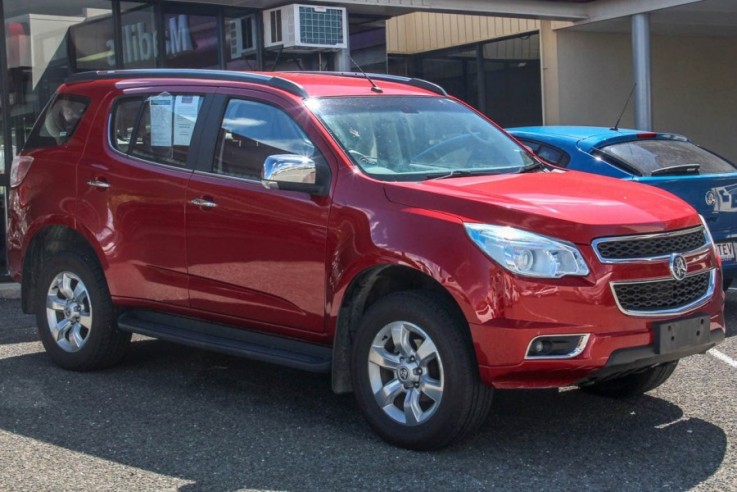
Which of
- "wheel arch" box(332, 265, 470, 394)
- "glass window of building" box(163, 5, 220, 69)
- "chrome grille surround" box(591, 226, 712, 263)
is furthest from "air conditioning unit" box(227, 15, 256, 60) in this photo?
"chrome grille surround" box(591, 226, 712, 263)

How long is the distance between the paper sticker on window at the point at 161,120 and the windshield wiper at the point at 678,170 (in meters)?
3.62

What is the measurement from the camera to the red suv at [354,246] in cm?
484

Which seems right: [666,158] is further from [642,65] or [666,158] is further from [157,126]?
[642,65]

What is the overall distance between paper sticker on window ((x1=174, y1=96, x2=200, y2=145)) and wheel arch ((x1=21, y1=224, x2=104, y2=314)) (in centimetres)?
116

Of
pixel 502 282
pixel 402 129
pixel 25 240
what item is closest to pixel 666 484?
pixel 502 282

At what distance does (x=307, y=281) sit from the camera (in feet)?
18.2

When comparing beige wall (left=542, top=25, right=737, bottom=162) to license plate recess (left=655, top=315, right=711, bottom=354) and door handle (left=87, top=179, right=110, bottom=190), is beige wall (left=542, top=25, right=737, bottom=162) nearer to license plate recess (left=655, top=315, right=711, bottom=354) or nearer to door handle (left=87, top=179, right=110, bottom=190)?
door handle (left=87, top=179, right=110, bottom=190)

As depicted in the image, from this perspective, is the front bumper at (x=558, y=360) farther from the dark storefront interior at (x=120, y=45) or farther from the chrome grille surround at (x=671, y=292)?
the dark storefront interior at (x=120, y=45)

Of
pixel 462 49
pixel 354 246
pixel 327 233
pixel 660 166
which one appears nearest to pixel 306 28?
pixel 660 166

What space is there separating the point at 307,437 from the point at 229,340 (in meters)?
0.93

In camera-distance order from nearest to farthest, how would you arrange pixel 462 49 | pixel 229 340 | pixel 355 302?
pixel 355 302 → pixel 229 340 → pixel 462 49

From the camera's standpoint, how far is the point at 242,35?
12398mm

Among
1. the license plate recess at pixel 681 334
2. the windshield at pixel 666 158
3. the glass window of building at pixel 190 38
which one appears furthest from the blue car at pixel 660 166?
the glass window of building at pixel 190 38

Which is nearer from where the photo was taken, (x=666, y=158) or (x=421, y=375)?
(x=421, y=375)
